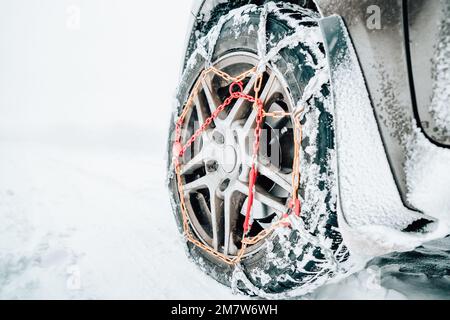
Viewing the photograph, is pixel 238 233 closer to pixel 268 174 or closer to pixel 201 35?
pixel 268 174

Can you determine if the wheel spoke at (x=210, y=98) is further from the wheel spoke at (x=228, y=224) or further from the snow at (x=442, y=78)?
the snow at (x=442, y=78)

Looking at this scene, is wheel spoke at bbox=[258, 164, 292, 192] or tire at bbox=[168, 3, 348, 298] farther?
wheel spoke at bbox=[258, 164, 292, 192]

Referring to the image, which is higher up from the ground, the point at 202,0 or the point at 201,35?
the point at 202,0

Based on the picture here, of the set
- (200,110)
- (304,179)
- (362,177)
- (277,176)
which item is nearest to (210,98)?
(200,110)

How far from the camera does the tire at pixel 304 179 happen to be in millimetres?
960

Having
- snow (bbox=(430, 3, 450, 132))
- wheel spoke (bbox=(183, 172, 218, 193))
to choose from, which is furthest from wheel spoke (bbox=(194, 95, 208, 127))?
snow (bbox=(430, 3, 450, 132))

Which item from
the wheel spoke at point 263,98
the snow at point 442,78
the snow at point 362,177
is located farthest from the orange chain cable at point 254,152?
the snow at point 442,78

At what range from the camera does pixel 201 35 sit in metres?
1.71

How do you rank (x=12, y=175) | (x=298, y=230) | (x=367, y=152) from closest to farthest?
(x=367, y=152) → (x=298, y=230) → (x=12, y=175)

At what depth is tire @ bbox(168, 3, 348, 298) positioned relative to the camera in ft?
3.15

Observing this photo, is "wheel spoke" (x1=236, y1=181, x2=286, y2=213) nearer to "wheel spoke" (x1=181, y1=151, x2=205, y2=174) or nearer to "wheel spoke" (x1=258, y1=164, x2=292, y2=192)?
Answer: "wheel spoke" (x1=258, y1=164, x2=292, y2=192)

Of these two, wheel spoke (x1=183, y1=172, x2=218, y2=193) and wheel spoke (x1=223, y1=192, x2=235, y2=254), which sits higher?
wheel spoke (x1=183, y1=172, x2=218, y2=193)
